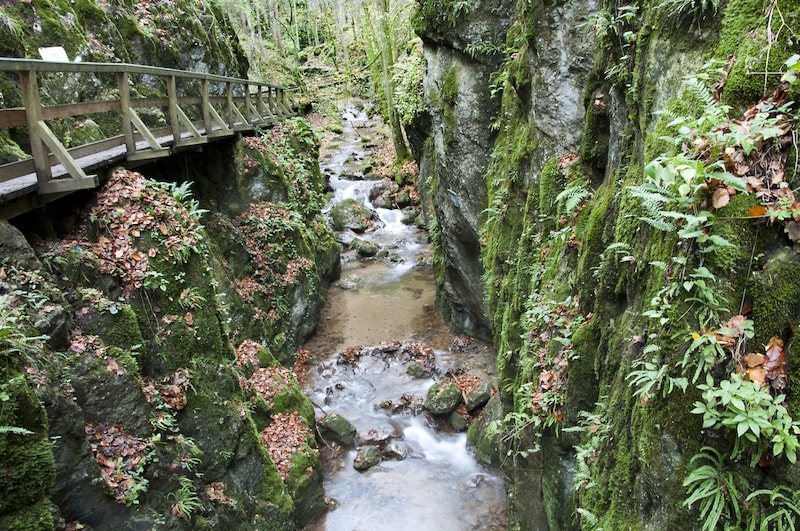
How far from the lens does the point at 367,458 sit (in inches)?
374

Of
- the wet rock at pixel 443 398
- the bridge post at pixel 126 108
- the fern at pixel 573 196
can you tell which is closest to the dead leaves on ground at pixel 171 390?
the bridge post at pixel 126 108

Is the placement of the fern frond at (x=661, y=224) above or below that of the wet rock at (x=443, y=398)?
above

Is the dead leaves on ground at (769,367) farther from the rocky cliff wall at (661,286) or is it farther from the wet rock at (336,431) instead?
the wet rock at (336,431)

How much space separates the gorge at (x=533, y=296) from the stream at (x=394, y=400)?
524 mm

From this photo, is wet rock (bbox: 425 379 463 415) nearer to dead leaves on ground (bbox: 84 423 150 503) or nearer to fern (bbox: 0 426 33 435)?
dead leaves on ground (bbox: 84 423 150 503)

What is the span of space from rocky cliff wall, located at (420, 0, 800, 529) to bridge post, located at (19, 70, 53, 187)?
19.5 ft

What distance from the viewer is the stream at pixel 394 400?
8477 mm

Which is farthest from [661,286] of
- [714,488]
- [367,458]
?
[367,458]

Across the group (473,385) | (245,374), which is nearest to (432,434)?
(473,385)

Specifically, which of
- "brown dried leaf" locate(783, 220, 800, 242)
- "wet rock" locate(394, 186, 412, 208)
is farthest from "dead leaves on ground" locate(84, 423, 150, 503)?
"wet rock" locate(394, 186, 412, 208)

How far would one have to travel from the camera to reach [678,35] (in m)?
3.96

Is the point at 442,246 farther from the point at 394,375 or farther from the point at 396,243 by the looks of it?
the point at 396,243

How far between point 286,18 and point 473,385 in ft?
150

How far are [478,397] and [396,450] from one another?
2096 mm
